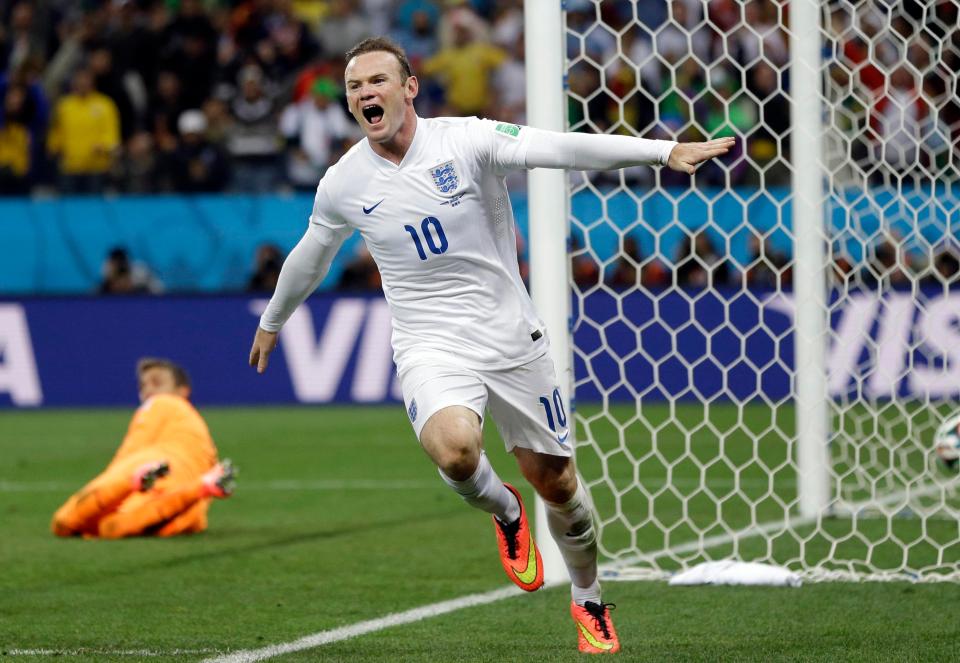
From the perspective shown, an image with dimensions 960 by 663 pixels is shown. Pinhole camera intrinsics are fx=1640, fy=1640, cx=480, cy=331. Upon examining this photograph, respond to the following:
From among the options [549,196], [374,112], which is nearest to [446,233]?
[374,112]

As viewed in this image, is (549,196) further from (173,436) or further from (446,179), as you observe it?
(173,436)

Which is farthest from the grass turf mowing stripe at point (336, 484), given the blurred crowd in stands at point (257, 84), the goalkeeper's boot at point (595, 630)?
the blurred crowd in stands at point (257, 84)

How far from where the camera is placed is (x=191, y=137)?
1792 cm

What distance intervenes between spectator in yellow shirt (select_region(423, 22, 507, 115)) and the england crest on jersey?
43.1 feet

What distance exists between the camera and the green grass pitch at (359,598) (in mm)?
5562

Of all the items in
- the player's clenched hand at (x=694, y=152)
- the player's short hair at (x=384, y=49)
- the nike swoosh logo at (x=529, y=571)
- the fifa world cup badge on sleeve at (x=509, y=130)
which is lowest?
the nike swoosh logo at (x=529, y=571)

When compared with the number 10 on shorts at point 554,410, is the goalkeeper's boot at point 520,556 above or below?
below

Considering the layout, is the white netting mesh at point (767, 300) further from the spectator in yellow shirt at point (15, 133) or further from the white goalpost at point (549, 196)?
the spectator in yellow shirt at point (15, 133)

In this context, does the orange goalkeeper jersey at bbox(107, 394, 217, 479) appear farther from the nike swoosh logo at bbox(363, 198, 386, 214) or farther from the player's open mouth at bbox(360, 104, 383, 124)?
the player's open mouth at bbox(360, 104, 383, 124)

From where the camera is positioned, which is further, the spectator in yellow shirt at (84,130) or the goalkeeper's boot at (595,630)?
the spectator in yellow shirt at (84,130)

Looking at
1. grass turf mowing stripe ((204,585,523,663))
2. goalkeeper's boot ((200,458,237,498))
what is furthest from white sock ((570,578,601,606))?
goalkeeper's boot ((200,458,237,498))

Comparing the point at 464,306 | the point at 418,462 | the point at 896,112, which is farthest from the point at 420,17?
the point at 464,306

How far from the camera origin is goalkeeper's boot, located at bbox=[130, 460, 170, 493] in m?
8.35

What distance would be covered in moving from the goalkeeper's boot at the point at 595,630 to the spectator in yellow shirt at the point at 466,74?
43.3 feet
